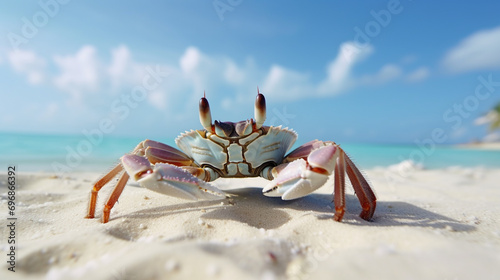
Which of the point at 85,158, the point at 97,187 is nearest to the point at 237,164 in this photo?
the point at 97,187

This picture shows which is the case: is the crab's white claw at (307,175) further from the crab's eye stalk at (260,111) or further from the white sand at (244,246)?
the crab's eye stalk at (260,111)

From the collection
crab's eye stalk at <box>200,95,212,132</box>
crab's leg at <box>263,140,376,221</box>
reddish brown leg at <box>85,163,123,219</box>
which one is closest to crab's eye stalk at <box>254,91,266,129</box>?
crab's eye stalk at <box>200,95,212,132</box>

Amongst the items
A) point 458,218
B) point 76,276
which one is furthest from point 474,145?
point 76,276

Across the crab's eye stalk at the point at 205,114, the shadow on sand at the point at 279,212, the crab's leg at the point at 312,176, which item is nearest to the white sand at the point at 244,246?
the shadow on sand at the point at 279,212

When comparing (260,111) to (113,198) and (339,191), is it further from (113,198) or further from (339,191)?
(113,198)

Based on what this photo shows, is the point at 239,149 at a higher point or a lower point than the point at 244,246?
higher

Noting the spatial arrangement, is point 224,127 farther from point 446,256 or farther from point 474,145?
point 474,145

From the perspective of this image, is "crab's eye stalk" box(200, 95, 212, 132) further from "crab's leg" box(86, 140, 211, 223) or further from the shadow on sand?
the shadow on sand
